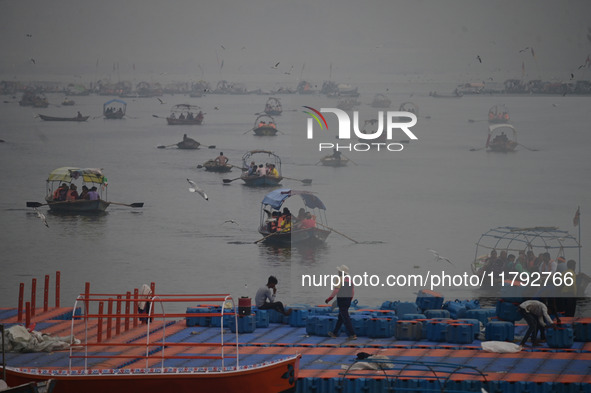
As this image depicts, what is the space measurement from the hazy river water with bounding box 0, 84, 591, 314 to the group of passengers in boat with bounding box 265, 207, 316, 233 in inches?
→ 94.8

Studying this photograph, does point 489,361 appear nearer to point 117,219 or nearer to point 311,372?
point 311,372

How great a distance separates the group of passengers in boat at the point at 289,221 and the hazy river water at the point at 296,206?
94.8 inches

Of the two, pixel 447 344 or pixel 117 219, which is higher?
pixel 117 219

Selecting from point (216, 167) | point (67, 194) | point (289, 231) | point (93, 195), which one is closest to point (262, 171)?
point (216, 167)

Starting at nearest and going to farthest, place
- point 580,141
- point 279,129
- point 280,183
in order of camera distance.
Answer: point 280,183
point 580,141
point 279,129

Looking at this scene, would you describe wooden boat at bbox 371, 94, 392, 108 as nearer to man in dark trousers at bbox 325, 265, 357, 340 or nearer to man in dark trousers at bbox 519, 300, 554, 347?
man in dark trousers at bbox 325, 265, 357, 340

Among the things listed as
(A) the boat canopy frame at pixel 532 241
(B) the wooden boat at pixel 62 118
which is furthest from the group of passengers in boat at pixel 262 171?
(B) the wooden boat at pixel 62 118

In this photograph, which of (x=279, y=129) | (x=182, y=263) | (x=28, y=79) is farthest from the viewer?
(x=28, y=79)

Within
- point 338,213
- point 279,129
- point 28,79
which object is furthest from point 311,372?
point 28,79

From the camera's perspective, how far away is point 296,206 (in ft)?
180

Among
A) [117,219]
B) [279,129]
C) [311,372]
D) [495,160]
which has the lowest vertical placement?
[311,372]

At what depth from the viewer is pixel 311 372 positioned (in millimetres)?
15844

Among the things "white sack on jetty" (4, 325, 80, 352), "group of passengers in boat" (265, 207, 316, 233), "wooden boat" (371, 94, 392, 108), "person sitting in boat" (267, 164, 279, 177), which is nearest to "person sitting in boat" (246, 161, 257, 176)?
"person sitting in boat" (267, 164, 279, 177)

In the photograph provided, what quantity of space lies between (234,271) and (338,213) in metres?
12.5
